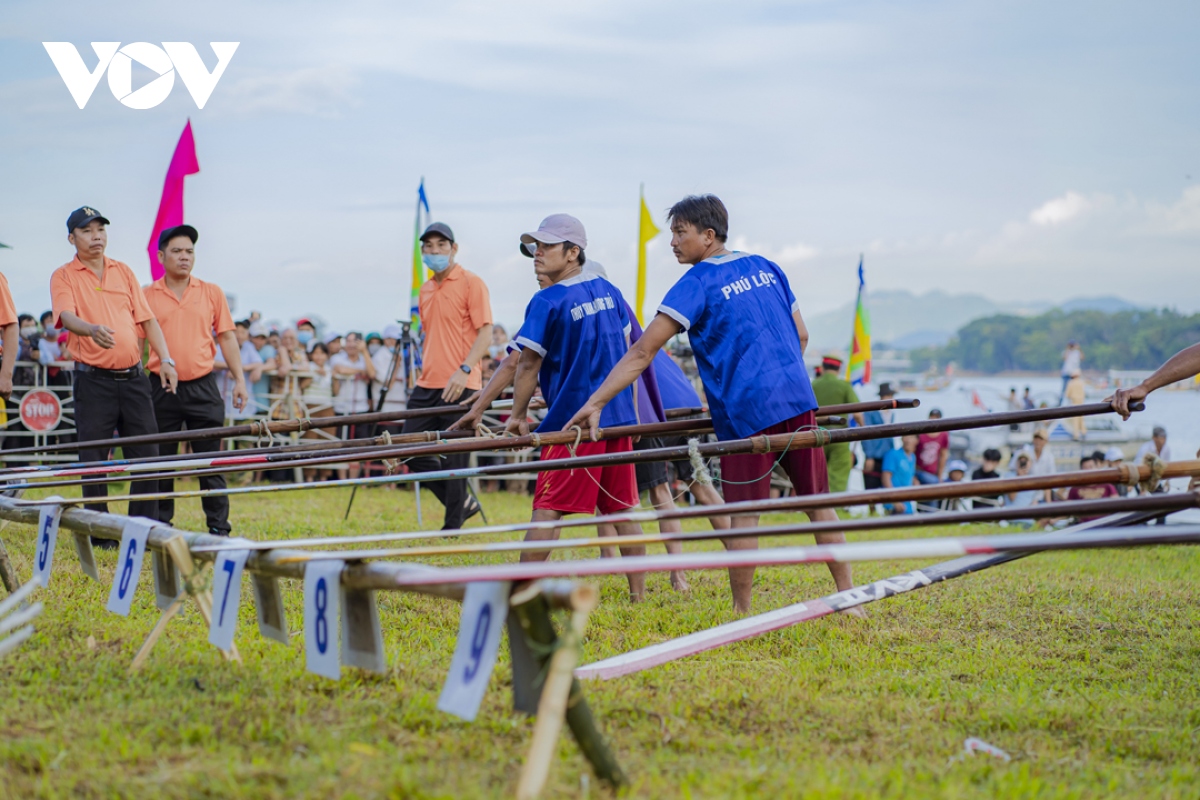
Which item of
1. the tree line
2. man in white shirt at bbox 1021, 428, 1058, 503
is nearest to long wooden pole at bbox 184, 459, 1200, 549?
man in white shirt at bbox 1021, 428, 1058, 503

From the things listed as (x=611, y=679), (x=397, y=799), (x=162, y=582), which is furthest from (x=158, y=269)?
(x=397, y=799)

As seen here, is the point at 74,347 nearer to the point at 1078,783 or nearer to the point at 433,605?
the point at 433,605

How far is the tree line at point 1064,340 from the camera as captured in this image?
300 ft

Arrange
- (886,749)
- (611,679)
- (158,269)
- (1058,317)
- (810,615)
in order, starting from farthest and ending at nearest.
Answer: (1058,317) < (158,269) < (810,615) < (611,679) < (886,749)

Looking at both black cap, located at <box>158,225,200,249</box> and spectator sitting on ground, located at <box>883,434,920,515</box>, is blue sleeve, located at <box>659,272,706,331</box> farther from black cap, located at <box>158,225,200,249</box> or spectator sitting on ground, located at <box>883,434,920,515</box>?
spectator sitting on ground, located at <box>883,434,920,515</box>

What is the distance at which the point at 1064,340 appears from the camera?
112625 millimetres

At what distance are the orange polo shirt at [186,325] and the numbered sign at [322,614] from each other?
455cm

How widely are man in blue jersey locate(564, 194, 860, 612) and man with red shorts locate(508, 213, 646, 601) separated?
46 centimetres

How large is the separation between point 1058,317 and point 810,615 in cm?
12698

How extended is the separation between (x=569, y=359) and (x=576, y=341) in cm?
11

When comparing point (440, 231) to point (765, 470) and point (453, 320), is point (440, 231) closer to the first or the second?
point (453, 320)

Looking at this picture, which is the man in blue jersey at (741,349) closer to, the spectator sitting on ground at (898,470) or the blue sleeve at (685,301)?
the blue sleeve at (685,301)

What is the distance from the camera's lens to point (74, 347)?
271 inches

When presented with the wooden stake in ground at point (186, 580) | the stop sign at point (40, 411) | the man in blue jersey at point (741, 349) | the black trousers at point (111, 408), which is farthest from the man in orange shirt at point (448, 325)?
the stop sign at point (40, 411)
